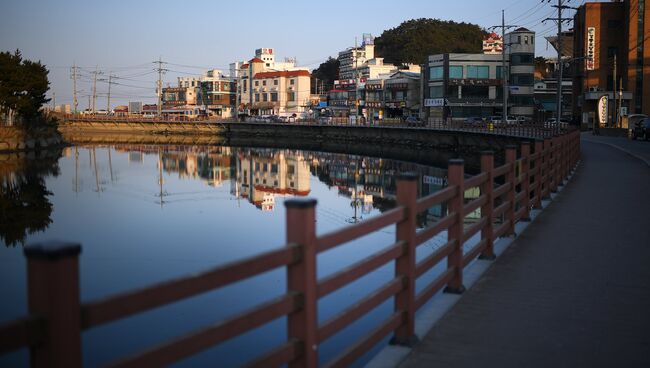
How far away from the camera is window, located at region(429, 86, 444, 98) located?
83.5 meters

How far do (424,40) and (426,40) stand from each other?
44cm

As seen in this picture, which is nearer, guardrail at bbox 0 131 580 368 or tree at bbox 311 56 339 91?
guardrail at bbox 0 131 580 368

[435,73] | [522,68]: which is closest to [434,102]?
[435,73]

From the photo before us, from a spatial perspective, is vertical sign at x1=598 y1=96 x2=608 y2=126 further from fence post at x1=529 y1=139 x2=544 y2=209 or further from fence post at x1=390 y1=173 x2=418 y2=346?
fence post at x1=390 y1=173 x2=418 y2=346

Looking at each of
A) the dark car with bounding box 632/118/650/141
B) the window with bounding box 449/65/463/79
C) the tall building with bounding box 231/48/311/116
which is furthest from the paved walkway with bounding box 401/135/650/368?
the tall building with bounding box 231/48/311/116

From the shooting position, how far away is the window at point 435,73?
83688 millimetres

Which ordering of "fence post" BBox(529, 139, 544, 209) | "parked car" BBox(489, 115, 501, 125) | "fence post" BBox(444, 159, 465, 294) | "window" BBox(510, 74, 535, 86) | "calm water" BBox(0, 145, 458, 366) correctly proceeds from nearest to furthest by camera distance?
"fence post" BBox(444, 159, 465, 294) → "calm water" BBox(0, 145, 458, 366) → "fence post" BBox(529, 139, 544, 209) → "parked car" BBox(489, 115, 501, 125) → "window" BBox(510, 74, 535, 86)

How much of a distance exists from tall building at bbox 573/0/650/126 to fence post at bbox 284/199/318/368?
232 feet

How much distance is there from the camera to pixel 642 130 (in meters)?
47.8

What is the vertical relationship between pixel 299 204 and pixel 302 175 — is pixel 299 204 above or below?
above

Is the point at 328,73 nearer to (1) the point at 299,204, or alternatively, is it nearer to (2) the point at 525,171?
(2) the point at 525,171

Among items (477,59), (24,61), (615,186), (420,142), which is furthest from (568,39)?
(615,186)

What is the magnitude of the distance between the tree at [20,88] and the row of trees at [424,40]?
2562 inches

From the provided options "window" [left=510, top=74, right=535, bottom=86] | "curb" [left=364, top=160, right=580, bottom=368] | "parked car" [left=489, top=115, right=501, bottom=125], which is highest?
"window" [left=510, top=74, right=535, bottom=86]
